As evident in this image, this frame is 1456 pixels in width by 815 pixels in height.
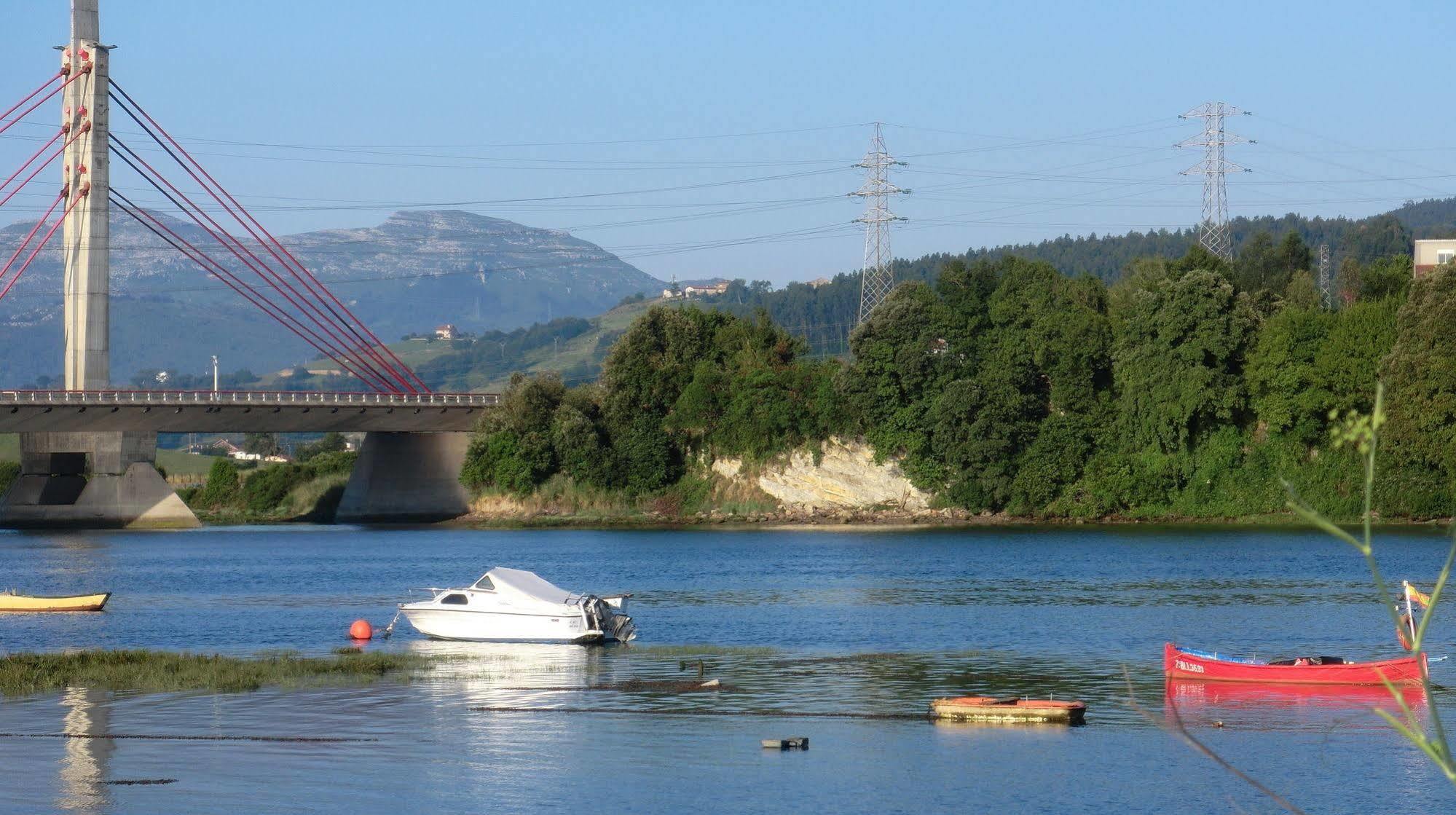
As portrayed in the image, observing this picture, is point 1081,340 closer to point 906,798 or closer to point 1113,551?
point 1113,551

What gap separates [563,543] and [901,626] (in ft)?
156

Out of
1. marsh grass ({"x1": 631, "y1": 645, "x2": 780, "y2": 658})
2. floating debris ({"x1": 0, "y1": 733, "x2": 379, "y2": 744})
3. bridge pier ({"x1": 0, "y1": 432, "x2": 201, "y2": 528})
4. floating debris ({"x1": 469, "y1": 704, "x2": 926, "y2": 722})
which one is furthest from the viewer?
bridge pier ({"x1": 0, "y1": 432, "x2": 201, "y2": 528})

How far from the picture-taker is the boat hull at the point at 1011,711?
28266mm

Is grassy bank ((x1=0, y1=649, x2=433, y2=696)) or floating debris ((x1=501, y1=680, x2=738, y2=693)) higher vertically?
floating debris ((x1=501, y1=680, x2=738, y2=693))

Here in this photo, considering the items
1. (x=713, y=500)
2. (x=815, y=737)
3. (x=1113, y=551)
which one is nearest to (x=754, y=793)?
(x=815, y=737)

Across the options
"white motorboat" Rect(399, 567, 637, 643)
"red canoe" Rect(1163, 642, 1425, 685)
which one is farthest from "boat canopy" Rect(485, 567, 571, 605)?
"red canoe" Rect(1163, 642, 1425, 685)

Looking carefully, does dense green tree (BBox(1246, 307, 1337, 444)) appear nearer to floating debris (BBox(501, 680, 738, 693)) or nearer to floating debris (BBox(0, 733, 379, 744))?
floating debris (BBox(501, 680, 738, 693))

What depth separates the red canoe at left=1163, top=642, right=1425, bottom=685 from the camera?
3138cm

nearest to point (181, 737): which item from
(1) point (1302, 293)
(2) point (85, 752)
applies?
(2) point (85, 752)

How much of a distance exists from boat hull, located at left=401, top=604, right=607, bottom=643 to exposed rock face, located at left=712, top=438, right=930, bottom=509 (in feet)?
207

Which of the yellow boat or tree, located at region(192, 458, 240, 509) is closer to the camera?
the yellow boat

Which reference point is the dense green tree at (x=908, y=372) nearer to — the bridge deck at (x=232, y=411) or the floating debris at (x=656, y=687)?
the bridge deck at (x=232, y=411)

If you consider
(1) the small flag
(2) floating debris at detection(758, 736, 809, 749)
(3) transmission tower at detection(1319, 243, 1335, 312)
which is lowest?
(2) floating debris at detection(758, 736, 809, 749)

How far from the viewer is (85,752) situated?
26578mm
